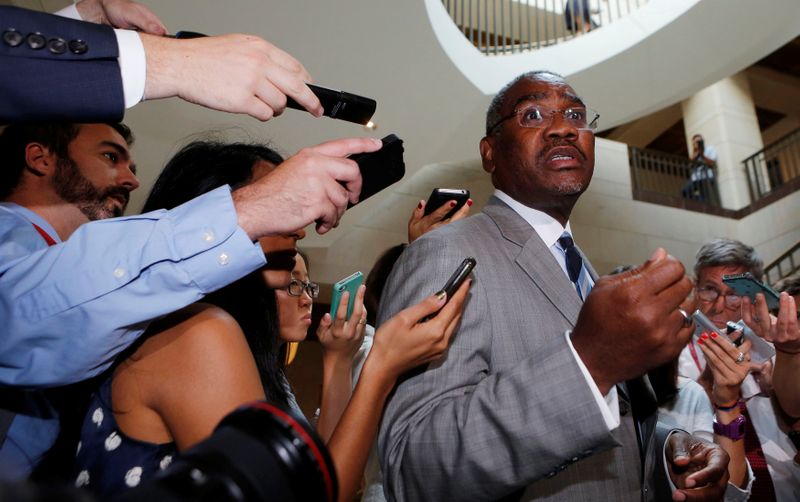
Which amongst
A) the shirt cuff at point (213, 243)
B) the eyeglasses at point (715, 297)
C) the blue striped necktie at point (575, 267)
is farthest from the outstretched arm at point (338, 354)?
the eyeglasses at point (715, 297)

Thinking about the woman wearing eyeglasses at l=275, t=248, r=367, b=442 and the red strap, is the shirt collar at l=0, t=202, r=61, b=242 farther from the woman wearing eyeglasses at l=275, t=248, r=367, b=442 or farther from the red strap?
the woman wearing eyeglasses at l=275, t=248, r=367, b=442

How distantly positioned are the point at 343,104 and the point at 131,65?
0.44 m

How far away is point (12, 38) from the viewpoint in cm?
98

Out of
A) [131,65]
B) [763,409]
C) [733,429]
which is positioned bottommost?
[763,409]

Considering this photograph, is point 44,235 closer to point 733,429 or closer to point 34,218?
point 34,218

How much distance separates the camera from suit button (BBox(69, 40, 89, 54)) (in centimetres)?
101

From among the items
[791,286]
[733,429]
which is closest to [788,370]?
[733,429]

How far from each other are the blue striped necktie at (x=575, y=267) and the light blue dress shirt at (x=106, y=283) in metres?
0.95

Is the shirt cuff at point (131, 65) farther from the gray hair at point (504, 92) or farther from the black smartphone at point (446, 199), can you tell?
the black smartphone at point (446, 199)

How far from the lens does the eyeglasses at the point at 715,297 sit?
324 cm

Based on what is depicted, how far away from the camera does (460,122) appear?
7066 millimetres

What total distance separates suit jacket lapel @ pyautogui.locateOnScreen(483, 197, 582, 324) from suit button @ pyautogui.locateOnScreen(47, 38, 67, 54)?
1068 millimetres

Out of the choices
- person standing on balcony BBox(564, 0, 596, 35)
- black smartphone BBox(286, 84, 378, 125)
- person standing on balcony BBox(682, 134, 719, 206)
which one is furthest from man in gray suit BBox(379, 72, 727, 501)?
person standing on balcony BBox(682, 134, 719, 206)

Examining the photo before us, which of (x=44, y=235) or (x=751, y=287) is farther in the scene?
(x=751, y=287)
